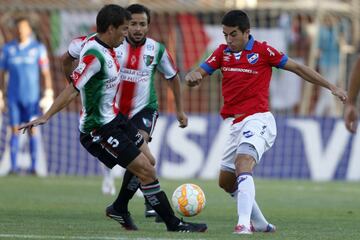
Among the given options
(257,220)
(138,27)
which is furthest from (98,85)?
(138,27)

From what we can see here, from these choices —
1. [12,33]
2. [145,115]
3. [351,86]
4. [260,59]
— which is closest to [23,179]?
[12,33]

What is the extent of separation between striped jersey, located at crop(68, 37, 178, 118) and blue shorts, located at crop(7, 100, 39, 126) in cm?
754

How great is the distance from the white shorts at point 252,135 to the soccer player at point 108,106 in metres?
0.94

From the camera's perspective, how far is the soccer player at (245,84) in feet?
32.4

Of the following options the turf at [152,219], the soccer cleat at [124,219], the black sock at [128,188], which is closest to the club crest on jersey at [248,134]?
the turf at [152,219]

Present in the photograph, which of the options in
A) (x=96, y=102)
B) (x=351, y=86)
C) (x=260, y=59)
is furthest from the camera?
(x=260, y=59)

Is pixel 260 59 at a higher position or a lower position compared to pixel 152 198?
higher

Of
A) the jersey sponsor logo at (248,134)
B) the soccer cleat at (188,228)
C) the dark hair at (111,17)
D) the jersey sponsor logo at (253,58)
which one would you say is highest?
the dark hair at (111,17)

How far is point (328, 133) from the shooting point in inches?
767

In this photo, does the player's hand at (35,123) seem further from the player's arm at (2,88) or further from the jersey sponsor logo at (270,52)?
the player's arm at (2,88)

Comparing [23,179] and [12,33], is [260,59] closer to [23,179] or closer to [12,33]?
[23,179]

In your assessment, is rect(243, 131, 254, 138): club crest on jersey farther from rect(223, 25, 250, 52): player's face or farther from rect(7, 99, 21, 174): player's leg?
rect(7, 99, 21, 174): player's leg

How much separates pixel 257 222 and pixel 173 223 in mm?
879

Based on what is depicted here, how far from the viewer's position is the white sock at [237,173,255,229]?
368 inches
